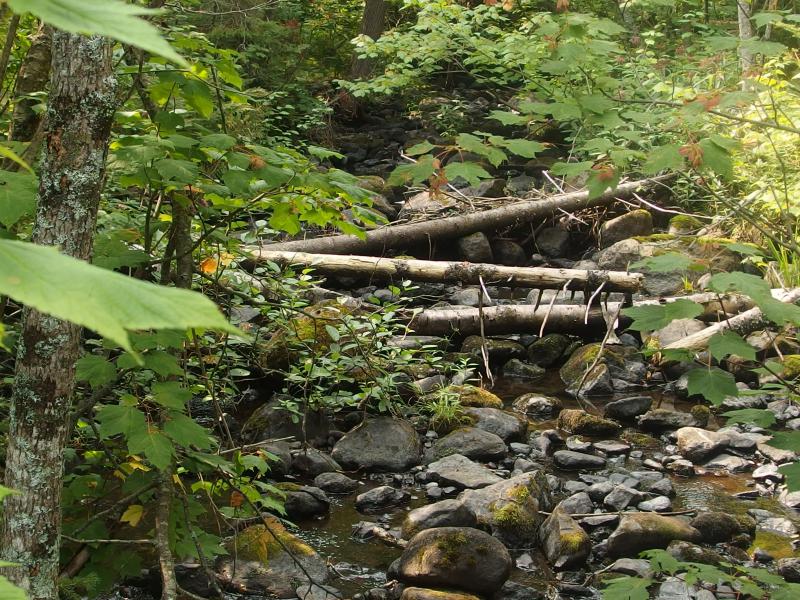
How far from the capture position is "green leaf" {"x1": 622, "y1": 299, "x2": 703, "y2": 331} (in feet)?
8.84

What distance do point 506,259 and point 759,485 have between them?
5.76 m

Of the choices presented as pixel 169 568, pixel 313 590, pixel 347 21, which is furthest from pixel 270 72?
pixel 169 568

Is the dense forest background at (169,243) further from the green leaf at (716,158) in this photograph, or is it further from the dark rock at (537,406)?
the dark rock at (537,406)

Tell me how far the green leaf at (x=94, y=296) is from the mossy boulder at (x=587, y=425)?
6495mm

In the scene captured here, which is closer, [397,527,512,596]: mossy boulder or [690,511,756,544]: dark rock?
[397,527,512,596]: mossy boulder

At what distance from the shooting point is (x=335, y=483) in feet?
18.7

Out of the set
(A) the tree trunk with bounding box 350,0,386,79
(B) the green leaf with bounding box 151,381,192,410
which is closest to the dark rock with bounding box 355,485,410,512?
(B) the green leaf with bounding box 151,381,192,410

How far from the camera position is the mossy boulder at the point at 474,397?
7184mm

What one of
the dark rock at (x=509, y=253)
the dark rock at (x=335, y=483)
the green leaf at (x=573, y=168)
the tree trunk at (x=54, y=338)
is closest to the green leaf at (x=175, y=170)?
the tree trunk at (x=54, y=338)

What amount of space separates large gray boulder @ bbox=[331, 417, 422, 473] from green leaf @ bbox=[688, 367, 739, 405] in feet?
11.6

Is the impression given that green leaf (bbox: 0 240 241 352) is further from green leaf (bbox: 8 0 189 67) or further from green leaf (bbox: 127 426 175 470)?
green leaf (bbox: 127 426 175 470)

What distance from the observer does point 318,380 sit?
6148 mm

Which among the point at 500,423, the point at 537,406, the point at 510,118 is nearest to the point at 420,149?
the point at 510,118

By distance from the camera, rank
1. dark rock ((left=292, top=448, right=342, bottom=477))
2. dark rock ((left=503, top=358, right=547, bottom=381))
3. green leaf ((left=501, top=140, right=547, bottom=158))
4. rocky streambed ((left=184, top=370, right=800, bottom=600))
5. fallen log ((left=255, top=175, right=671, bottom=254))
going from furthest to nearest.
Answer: fallen log ((left=255, top=175, right=671, bottom=254)) < dark rock ((left=503, top=358, right=547, bottom=381)) < dark rock ((left=292, top=448, right=342, bottom=477)) < rocky streambed ((left=184, top=370, right=800, bottom=600)) < green leaf ((left=501, top=140, right=547, bottom=158))
